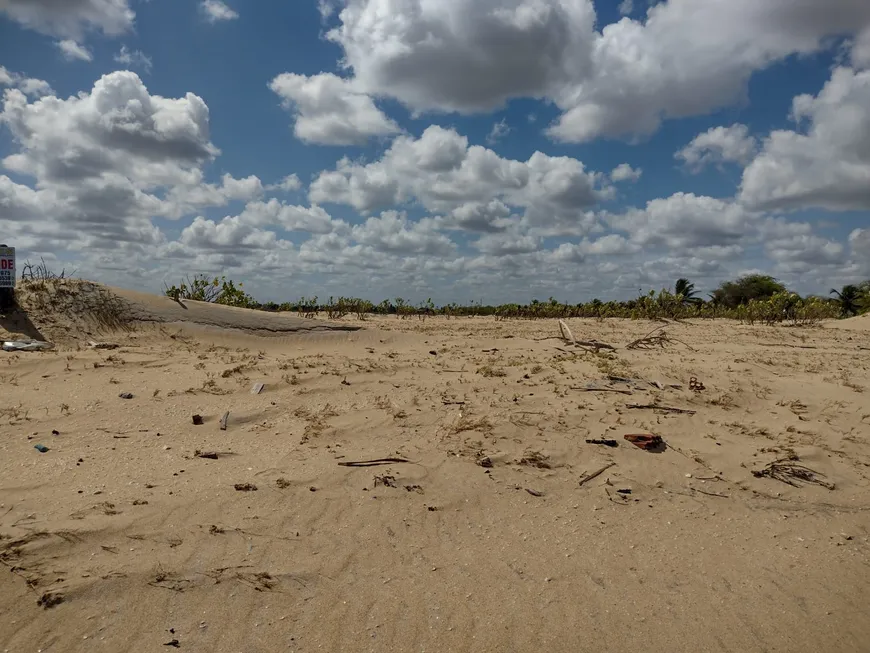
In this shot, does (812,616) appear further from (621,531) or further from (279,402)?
(279,402)

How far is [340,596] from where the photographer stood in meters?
3.01

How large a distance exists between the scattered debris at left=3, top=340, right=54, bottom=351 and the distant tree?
41717 millimetres

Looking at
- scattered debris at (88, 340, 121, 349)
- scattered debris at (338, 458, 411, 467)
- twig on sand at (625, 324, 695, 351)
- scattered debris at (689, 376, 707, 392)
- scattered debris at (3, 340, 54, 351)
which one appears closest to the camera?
scattered debris at (338, 458, 411, 467)

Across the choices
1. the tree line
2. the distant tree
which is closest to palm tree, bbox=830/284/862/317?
the distant tree

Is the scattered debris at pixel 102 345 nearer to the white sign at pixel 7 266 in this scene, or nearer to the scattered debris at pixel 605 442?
the white sign at pixel 7 266

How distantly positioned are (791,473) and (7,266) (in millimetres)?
10091

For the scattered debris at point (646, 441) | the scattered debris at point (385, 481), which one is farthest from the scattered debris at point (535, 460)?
the scattered debris at point (385, 481)

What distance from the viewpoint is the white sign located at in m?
7.45

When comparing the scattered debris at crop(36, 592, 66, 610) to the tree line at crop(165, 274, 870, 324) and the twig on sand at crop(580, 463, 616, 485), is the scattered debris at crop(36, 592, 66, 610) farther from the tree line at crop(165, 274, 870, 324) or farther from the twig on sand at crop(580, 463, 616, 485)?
the tree line at crop(165, 274, 870, 324)

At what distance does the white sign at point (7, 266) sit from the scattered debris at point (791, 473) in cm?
973

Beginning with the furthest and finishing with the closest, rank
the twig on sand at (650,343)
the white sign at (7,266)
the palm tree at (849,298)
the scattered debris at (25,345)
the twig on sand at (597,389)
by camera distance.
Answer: the palm tree at (849,298)
the twig on sand at (650,343)
the white sign at (7,266)
the scattered debris at (25,345)
the twig on sand at (597,389)

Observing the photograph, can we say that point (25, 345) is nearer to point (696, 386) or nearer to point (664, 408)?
point (664, 408)

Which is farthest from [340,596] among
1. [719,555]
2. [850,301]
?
[850,301]

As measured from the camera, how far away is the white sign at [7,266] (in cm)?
745
